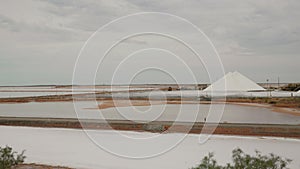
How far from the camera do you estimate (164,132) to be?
1209 centimetres

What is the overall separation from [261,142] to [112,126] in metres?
5.80

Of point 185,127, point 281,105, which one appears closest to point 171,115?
point 185,127

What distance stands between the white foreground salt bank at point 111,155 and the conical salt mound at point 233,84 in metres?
26.8

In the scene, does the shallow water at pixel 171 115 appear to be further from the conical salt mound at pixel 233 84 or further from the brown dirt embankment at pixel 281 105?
the conical salt mound at pixel 233 84

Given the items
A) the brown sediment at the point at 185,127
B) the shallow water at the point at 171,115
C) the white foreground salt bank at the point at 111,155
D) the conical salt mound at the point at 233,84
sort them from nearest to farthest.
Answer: the white foreground salt bank at the point at 111,155
the brown sediment at the point at 185,127
the shallow water at the point at 171,115
the conical salt mound at the point at 233,84

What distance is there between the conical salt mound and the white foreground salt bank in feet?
88.1

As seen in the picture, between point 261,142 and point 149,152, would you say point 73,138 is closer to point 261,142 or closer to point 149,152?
point 149,152

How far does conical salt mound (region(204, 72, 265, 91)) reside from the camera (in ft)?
123

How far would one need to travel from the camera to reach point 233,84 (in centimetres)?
3759

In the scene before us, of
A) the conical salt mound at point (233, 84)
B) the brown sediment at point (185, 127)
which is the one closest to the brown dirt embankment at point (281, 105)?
the brown sediment at point (185, 127)

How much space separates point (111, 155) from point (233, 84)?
3091cm

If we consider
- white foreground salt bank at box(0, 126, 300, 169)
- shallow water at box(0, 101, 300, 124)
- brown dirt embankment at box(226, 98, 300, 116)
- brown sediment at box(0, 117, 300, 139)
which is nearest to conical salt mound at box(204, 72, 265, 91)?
brown dirt embankment at box(226, 98, 300, 116)

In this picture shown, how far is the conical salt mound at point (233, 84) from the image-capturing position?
1470 inches

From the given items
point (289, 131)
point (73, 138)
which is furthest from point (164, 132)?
point (289, 131)
